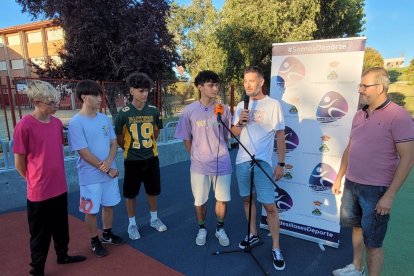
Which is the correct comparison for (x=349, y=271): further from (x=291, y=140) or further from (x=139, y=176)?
(x=139, y=176)

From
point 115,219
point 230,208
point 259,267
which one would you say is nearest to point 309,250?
point 259,267

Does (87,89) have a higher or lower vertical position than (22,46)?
lower

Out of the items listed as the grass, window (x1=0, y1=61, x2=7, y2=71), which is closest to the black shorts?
the grass

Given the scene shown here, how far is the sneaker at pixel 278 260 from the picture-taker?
2.88m

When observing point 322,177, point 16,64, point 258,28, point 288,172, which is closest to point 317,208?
point 322,177

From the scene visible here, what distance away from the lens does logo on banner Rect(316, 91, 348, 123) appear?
10.0 feet

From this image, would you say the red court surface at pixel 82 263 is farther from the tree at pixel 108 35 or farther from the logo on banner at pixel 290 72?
the tree at pixel 108 35

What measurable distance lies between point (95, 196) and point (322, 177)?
2569 millimetres

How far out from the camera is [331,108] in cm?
312

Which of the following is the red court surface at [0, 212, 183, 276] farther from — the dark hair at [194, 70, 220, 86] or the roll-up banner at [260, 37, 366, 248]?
the dark hair at [194, 70, 220, 86]

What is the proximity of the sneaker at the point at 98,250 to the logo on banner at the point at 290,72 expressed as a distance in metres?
2.82

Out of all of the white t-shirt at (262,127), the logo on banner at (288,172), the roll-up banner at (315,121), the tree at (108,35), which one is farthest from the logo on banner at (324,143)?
the tree at (108,35)

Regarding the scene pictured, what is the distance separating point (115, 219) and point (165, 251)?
1.24 meters

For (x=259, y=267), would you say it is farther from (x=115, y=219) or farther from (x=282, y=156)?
(x=115, y=219)
